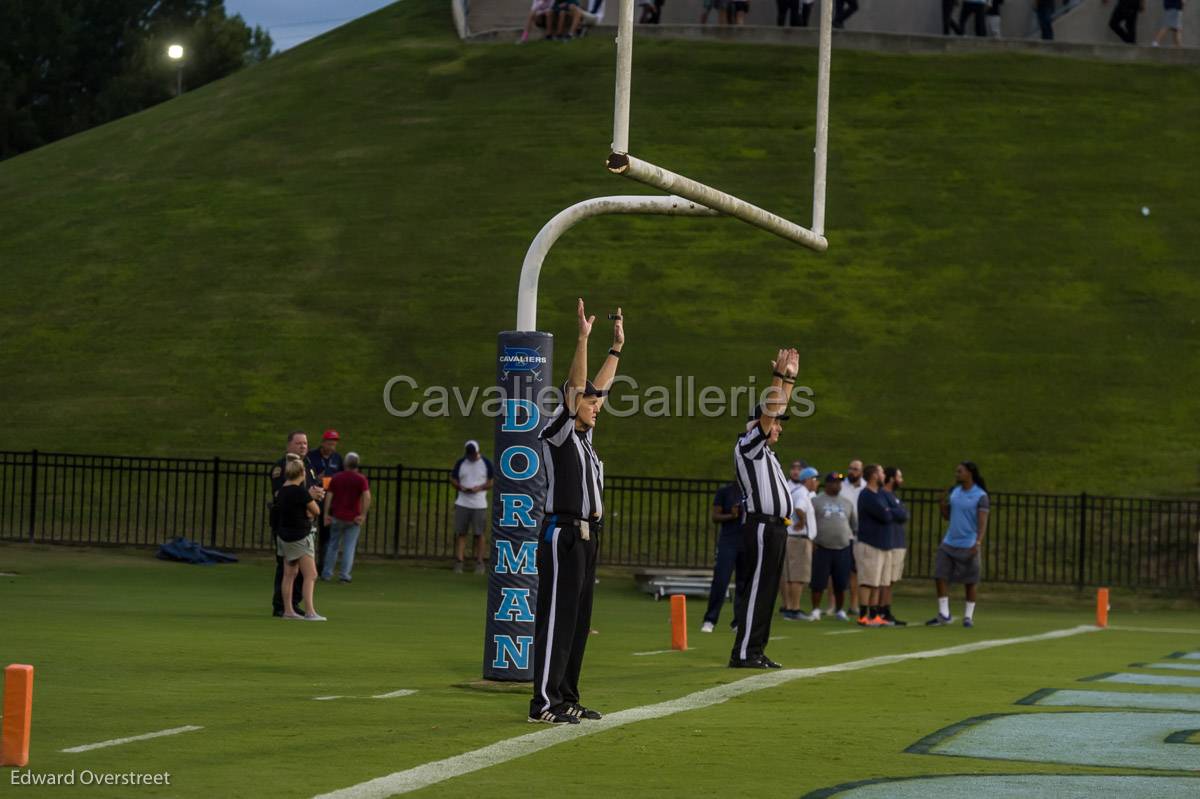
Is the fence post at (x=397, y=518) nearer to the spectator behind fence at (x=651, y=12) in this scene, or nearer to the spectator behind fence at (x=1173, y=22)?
the spectator behind fence at (x=651, y=12)

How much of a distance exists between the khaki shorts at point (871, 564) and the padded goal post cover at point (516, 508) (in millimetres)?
9843

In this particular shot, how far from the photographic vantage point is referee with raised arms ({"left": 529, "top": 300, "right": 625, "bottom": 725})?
32.4 feet

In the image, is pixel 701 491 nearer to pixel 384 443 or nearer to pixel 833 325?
pixel 384 443

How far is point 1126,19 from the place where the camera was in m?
52.2

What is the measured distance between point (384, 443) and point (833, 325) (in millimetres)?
10294

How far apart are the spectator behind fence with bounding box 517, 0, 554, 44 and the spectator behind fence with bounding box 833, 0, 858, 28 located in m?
8.92

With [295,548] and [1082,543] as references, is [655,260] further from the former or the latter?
[295,548]

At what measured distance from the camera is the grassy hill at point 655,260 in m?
32.5

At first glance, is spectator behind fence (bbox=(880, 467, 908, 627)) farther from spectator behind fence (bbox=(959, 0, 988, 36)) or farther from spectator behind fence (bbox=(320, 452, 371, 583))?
spectator behind fence (bbox=(959, 0, 988, 36))

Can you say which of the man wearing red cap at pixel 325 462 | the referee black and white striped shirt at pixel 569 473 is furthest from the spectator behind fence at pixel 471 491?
the referee black and white striped shirt at pixel 569 473

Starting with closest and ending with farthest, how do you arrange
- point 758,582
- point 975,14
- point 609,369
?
point 609,369 < point 758,582 < point 975,14

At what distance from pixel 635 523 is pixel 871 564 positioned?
8397mm

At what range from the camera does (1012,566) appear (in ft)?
90.6

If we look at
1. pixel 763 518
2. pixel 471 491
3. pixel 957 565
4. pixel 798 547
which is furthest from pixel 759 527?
pixel 471 491
